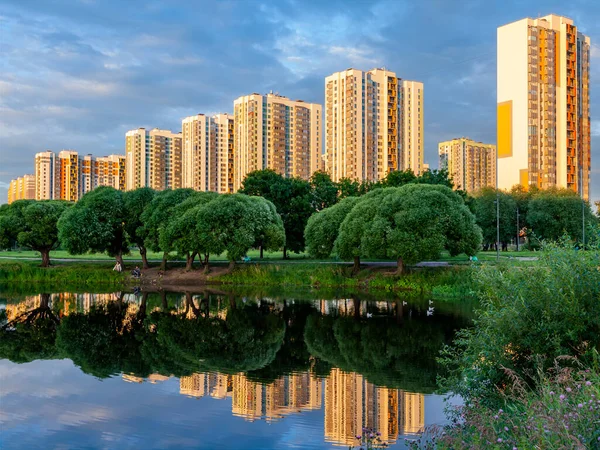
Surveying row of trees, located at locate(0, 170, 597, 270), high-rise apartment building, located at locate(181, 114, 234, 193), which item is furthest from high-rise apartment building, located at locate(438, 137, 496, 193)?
row of trees, located at locate(0, 170, 597, 270)

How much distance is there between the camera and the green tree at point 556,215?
73.4 meters

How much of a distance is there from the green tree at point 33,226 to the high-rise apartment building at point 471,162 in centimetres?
10363

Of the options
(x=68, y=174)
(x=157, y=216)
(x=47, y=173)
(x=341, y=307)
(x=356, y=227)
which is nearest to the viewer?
(x=341, y=307)

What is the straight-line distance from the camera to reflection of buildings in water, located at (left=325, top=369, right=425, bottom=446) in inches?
513

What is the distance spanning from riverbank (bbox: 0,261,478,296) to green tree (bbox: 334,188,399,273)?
2.98 m

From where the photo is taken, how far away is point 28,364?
70.7 feet

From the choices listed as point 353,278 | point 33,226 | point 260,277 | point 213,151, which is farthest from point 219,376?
point 213,151

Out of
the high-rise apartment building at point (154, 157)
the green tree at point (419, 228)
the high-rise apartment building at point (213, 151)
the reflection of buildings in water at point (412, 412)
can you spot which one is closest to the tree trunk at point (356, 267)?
the green tree at point (419, 228)

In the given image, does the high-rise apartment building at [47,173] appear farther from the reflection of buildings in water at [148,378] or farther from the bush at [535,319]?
the bush at [535,319]

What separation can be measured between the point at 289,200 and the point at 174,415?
50837 millimetres

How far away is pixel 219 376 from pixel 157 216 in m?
34.5

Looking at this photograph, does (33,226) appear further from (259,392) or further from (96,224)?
(259,392)

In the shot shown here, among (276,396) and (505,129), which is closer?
(276,396)

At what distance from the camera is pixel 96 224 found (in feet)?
168
